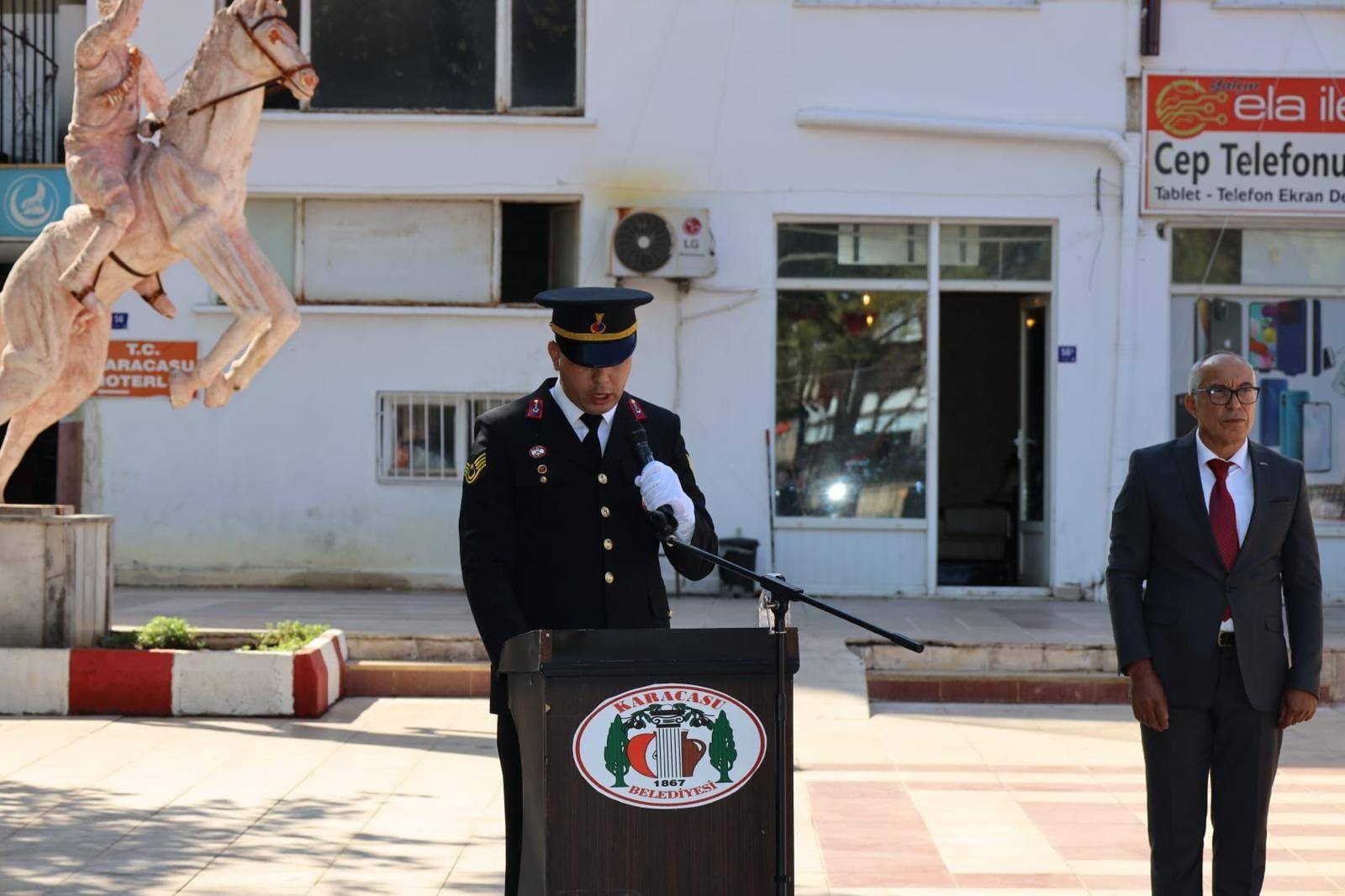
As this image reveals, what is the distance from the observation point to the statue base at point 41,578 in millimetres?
10180

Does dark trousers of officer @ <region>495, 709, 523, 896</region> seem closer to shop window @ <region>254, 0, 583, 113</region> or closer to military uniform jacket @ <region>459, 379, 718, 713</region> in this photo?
military uniform jacket @ <region>459, 379, 718, 713</region>

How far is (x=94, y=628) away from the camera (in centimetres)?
1042

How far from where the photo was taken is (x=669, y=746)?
391cm

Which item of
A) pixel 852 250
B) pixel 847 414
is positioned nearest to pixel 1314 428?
pixel 847 414

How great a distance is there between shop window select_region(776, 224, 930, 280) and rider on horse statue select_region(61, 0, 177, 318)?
692cm

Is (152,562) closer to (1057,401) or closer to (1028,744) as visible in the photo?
(1057,401)

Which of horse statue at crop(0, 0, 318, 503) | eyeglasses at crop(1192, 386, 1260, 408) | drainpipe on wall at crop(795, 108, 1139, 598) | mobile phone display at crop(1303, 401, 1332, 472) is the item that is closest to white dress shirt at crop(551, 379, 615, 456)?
eyeglasses at crop(1192, 386, 1260, 408)

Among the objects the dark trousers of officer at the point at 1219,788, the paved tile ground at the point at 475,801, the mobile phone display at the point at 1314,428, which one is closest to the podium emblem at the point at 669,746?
the dark trousers of officer at the point at 1219,788

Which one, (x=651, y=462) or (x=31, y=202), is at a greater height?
(x=31, y=202)

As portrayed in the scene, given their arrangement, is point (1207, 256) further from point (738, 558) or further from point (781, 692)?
point (781, 692)

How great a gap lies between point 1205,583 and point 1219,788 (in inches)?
23.0

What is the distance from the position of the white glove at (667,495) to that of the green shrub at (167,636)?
6.73 m

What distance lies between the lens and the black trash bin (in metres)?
15.3

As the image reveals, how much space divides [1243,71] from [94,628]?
1091 cm
